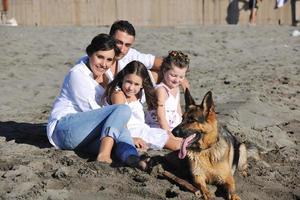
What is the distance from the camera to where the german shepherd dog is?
5.39m

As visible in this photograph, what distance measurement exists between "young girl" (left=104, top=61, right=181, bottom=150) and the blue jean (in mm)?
285

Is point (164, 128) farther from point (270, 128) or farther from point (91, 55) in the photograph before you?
point (270, 128)

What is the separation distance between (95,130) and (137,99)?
65 centimetres

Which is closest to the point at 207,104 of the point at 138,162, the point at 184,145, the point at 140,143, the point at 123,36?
the point at 184,145

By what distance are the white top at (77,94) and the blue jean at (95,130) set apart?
0.33 ft

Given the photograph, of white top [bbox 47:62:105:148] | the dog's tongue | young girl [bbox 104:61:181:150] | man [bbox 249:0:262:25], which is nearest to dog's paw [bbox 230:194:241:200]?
the dog's tongue

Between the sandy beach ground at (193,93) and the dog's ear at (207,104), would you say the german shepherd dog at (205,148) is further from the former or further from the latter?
the sandy beach ground at (193,93)

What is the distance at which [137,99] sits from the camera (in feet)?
21.7

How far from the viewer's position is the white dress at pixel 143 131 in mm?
6434

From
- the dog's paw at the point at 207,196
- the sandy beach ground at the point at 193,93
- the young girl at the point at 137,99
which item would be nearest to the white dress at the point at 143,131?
the young girl at the point at 137,99

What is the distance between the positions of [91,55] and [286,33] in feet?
36.0

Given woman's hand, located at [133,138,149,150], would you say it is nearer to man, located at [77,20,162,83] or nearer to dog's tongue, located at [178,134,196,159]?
man, located at [77,20,162,83]

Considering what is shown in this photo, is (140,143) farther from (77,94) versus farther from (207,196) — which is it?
(207,196)

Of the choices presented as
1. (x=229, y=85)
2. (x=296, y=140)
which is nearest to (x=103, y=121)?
(x=296, y=140)
